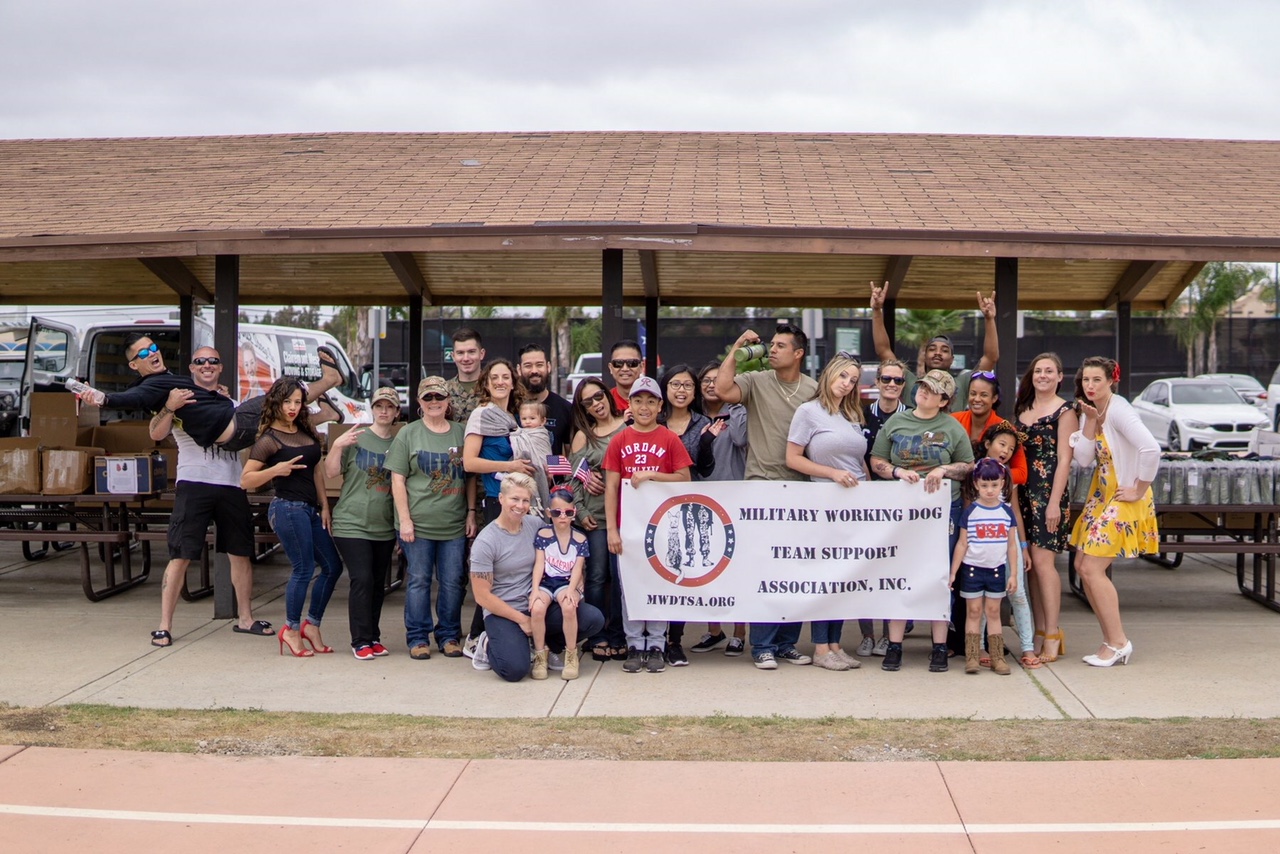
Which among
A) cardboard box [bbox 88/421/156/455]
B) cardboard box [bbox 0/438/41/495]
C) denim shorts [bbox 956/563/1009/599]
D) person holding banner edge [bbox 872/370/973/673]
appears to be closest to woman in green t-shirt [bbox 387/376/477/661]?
person holding banner edge [bbox 872/370/973/673]

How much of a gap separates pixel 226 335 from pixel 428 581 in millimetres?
2608

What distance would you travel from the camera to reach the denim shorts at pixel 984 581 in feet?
22.0

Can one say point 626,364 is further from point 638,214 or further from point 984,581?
point 984,581

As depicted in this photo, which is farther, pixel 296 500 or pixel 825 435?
pixel 296 500

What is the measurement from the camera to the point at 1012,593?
684cm

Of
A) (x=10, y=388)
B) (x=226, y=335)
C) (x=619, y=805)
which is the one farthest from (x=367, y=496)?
(x=10, y=388)

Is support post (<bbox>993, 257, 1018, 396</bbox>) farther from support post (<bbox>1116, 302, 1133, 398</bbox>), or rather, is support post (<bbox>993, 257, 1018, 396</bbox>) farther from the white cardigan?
support post (<bbox>1116, 302, 1133, 398</bbox>)

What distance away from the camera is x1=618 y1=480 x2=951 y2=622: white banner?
23.0 feet

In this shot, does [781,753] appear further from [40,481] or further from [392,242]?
[40,481]

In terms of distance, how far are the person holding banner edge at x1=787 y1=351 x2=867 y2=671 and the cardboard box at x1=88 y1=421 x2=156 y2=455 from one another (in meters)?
6.55

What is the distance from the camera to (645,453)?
6.81 meters

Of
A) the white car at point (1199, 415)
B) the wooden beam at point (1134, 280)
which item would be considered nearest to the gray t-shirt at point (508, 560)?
the wooden beam at point (1134, 280)

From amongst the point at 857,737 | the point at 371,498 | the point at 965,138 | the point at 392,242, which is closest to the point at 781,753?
the point at 857,737

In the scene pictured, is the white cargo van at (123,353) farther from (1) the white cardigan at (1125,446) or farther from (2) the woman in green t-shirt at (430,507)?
(1) the white cardigan at (1125,446)
